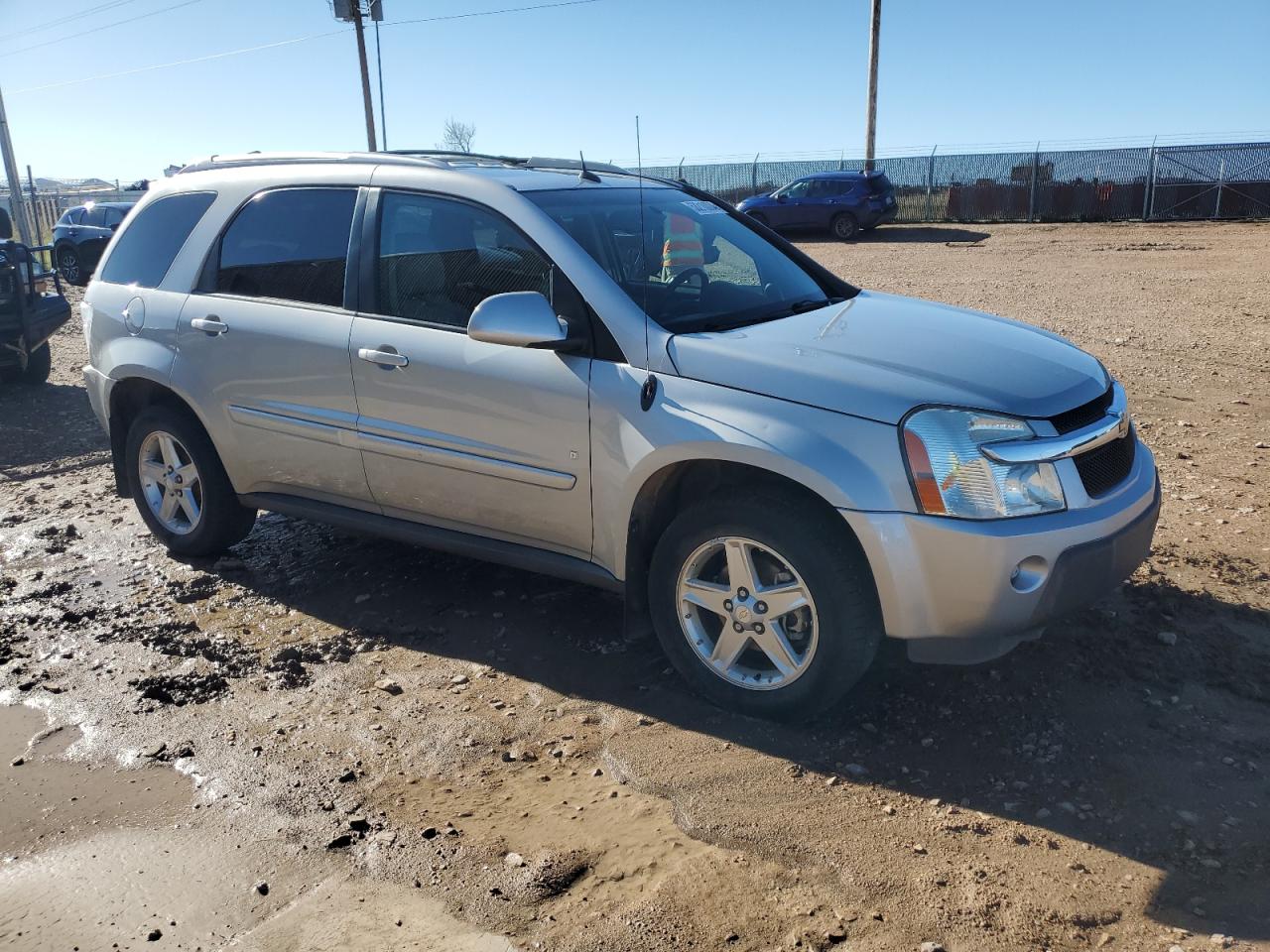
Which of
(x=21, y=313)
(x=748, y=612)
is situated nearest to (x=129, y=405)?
(x=748, y=612)

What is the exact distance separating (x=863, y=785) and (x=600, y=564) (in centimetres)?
124

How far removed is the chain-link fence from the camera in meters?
27.1

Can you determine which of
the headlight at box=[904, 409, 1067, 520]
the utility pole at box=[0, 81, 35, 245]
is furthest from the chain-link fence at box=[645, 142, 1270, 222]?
the headlight at box=[904, 409, 1067, 520]

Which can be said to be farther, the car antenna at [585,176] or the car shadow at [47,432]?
the car shadow at [47,432]

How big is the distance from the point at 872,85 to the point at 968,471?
29.5 meters

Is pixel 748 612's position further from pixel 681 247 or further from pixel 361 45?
pixel 361 45

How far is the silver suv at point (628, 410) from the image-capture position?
3393mm

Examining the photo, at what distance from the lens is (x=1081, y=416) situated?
12.0 ft

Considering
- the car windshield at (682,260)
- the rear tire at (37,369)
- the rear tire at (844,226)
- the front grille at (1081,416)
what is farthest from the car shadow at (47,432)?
the rear tire at (844,226)

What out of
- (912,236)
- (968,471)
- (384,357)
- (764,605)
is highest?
(384,357)

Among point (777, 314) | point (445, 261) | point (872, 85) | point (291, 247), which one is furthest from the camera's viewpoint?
point (872, 85)

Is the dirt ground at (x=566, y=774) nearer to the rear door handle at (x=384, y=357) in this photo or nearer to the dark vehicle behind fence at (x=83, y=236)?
the rear door handle at (x=384, y=357)

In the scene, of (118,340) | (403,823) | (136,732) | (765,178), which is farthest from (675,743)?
(765,178)

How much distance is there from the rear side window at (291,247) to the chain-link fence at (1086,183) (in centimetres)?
2089
